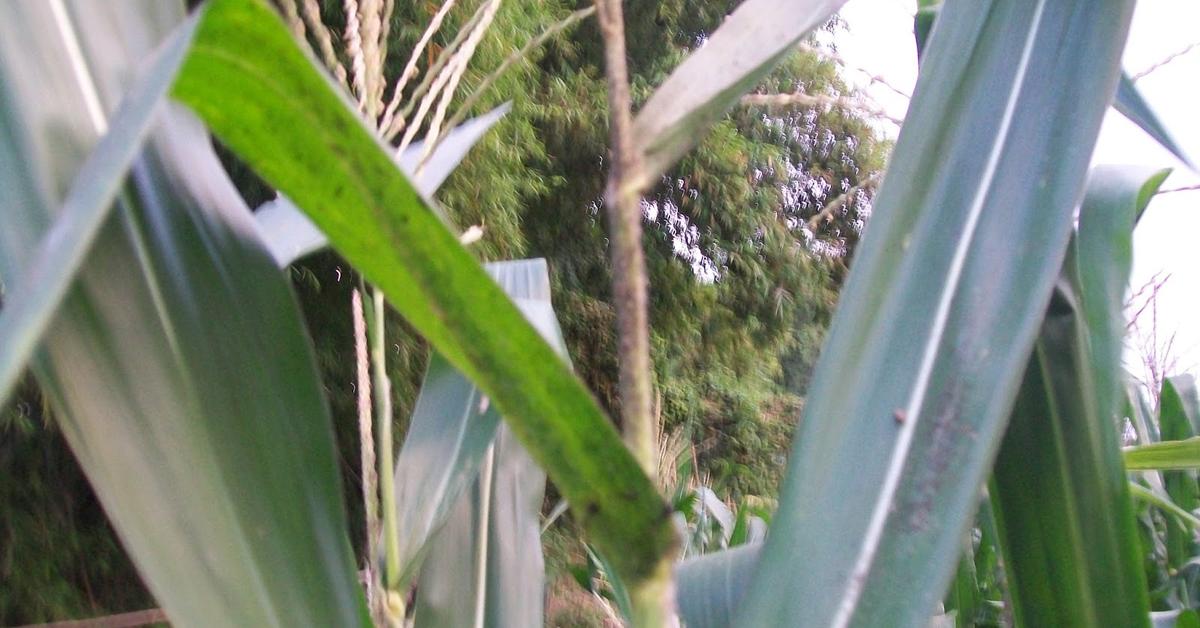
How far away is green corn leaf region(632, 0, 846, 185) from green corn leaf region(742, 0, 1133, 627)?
69 mm

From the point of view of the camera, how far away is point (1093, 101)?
0.76 feet

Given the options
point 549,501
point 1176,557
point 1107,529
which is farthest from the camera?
point 549,501

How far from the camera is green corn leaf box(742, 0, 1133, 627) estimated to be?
0.19 metres

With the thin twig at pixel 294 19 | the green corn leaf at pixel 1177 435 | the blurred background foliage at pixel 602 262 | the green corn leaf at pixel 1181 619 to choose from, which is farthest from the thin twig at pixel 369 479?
the blurred background foliage at pixel 602 262

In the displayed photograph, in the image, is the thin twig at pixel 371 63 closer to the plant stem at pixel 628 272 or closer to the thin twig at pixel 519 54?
the thin twig at pixel 519 54

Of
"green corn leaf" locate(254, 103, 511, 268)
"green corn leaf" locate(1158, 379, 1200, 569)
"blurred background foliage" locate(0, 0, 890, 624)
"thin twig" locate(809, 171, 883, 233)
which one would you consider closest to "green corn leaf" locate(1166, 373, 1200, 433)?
"green corn leaf" locate(1158, 379, 1200, 569)

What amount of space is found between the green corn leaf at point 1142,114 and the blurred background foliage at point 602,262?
0.89m

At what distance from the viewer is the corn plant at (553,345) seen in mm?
139

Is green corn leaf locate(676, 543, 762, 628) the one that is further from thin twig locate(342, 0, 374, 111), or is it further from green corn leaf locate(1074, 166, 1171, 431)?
thin twig locate(342, 0, 374, 111)

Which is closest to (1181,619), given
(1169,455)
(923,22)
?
(1169,455)

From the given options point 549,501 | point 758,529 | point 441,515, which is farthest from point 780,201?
point 441,515

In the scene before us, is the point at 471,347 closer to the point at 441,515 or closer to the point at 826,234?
the point at 441,515

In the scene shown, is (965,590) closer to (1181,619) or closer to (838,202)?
(1181,619)

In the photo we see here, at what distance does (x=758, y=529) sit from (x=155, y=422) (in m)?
0.95
